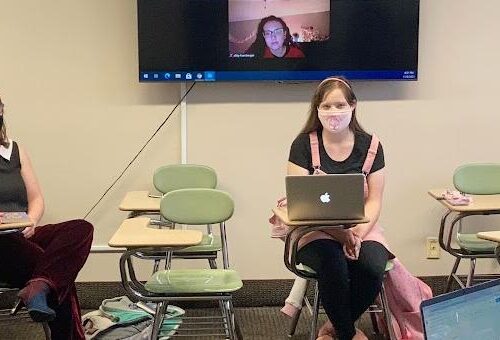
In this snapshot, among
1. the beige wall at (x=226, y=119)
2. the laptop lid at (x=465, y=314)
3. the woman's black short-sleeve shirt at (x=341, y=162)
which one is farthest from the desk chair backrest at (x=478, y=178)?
the laptop lid at (x=465, y=314)

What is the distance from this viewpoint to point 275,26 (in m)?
3.82

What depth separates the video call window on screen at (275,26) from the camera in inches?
150

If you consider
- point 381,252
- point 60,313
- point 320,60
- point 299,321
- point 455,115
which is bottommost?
point 299,321

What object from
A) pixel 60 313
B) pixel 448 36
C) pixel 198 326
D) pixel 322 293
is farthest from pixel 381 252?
pixel 448 36

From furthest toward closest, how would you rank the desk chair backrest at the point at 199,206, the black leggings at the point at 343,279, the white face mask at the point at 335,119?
1. the desk chair backrest at the point at 199,206
2. the white face mask at the point at 335,119
3. the black leggings at the point at 343,279

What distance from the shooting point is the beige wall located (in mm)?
3842

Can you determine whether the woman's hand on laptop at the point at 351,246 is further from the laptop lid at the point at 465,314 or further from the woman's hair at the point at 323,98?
the laptop lid at the point at 465,314

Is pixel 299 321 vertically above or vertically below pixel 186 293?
below

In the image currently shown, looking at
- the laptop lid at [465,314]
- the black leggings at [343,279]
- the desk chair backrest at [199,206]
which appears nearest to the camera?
the laptop lid at [465,314]

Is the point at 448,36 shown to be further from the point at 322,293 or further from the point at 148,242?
the point at 148,242

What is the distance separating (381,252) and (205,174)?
3.97 ft

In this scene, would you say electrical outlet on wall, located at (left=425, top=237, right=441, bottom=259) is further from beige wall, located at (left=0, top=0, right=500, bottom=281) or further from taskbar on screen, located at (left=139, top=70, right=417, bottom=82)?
taskbar on screen, located at (left=139, top=70, right=417, bottom=82)

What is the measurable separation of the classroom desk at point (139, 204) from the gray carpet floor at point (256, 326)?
2.29 feet

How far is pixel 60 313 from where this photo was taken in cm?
297
